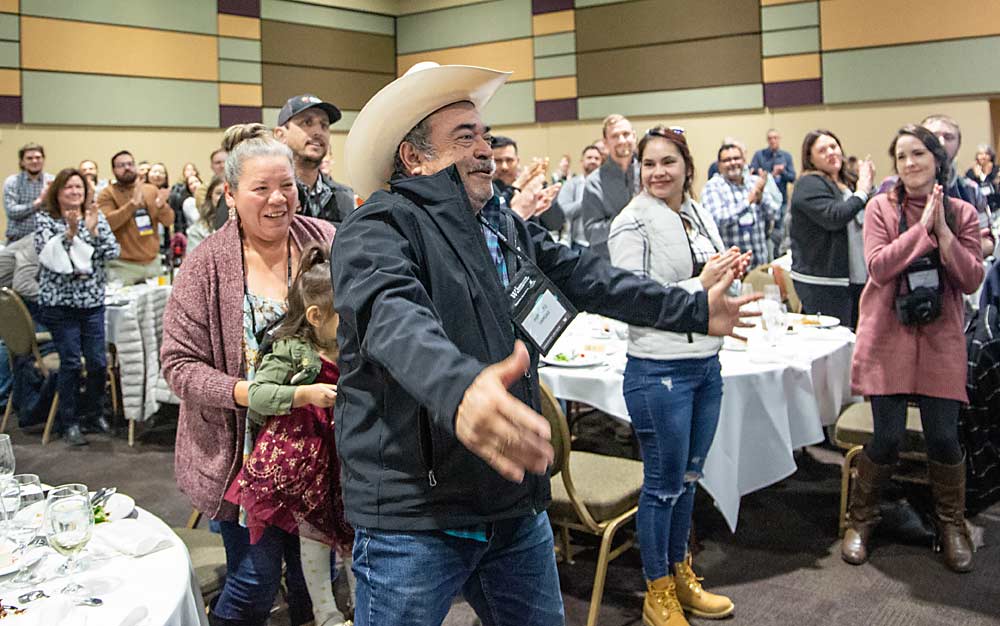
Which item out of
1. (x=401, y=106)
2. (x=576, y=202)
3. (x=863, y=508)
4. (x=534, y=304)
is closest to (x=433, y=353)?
(x=534, y=304)

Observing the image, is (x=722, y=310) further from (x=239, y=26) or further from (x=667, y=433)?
(x=239, y=26)

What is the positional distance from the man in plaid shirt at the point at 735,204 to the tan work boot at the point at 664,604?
4.02 meters

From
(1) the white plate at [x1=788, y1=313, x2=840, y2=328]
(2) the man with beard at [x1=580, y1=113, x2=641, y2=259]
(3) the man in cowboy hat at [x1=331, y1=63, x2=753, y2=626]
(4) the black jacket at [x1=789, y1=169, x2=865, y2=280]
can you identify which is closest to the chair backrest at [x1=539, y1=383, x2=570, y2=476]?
(3) the man in cowboy hat at [x1=331, y1=63, x2=753, y2=626]

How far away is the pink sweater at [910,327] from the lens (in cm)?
319

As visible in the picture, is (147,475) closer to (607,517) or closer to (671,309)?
(607,517)

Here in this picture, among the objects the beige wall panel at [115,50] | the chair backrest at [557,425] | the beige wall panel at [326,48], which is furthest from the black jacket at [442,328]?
the beige wall panel at [326,48]

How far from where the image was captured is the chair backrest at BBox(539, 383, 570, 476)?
104 inches

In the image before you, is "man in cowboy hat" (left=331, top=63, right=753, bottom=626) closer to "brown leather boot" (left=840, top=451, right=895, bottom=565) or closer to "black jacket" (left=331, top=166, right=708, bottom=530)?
"black jacket" (left=331, top=166, right=708, bottom=530)

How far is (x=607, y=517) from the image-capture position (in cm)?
292

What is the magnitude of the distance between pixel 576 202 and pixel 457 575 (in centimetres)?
551

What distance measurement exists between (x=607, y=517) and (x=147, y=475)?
304 cm

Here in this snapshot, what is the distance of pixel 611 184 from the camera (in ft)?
18.2

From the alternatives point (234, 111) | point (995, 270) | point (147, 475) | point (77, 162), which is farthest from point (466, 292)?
point (234, 111)

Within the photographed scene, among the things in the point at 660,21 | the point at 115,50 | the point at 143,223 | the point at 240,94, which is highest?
the point at 660,21
